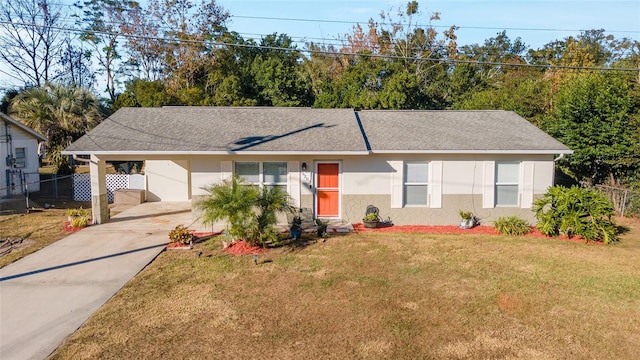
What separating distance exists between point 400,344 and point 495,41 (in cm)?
5297

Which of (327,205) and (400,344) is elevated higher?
(327,205)

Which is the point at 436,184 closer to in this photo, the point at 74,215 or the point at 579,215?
the point at 579,215

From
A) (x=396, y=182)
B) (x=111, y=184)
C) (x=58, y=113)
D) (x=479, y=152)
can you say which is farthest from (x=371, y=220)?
(x=58, y=113)

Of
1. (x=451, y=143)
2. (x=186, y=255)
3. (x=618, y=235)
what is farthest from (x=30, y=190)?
(x=618, y=235)

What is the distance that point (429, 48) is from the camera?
110 feet

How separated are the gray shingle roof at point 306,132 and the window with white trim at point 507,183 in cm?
70

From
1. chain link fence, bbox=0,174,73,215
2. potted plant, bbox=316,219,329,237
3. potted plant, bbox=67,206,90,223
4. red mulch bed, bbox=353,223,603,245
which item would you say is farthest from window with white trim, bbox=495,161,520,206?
chain link fence, bbox=0,174,73,215

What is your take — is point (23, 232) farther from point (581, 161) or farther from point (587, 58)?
point (587, 58)

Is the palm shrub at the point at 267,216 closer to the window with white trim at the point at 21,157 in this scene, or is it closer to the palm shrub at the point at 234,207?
the palm shrub at the point at 234,207

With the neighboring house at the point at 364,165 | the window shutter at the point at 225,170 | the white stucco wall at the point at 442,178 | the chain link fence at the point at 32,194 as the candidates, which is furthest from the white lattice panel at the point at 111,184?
the white stucco wall at the point at 442,178

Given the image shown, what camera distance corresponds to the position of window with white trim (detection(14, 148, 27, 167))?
64.1ft

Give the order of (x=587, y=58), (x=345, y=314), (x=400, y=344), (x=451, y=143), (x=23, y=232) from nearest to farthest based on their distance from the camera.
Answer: (x=400, y=344) → (x=345, y=314) → (x=23, y=232) → (x=451, y=143) → (x=587, y=58)

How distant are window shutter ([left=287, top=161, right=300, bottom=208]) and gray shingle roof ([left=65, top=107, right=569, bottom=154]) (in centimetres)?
71

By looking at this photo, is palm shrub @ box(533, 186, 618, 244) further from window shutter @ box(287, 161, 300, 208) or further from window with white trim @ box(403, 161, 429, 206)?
window shutter @ box(287, 161, 300, 208)
